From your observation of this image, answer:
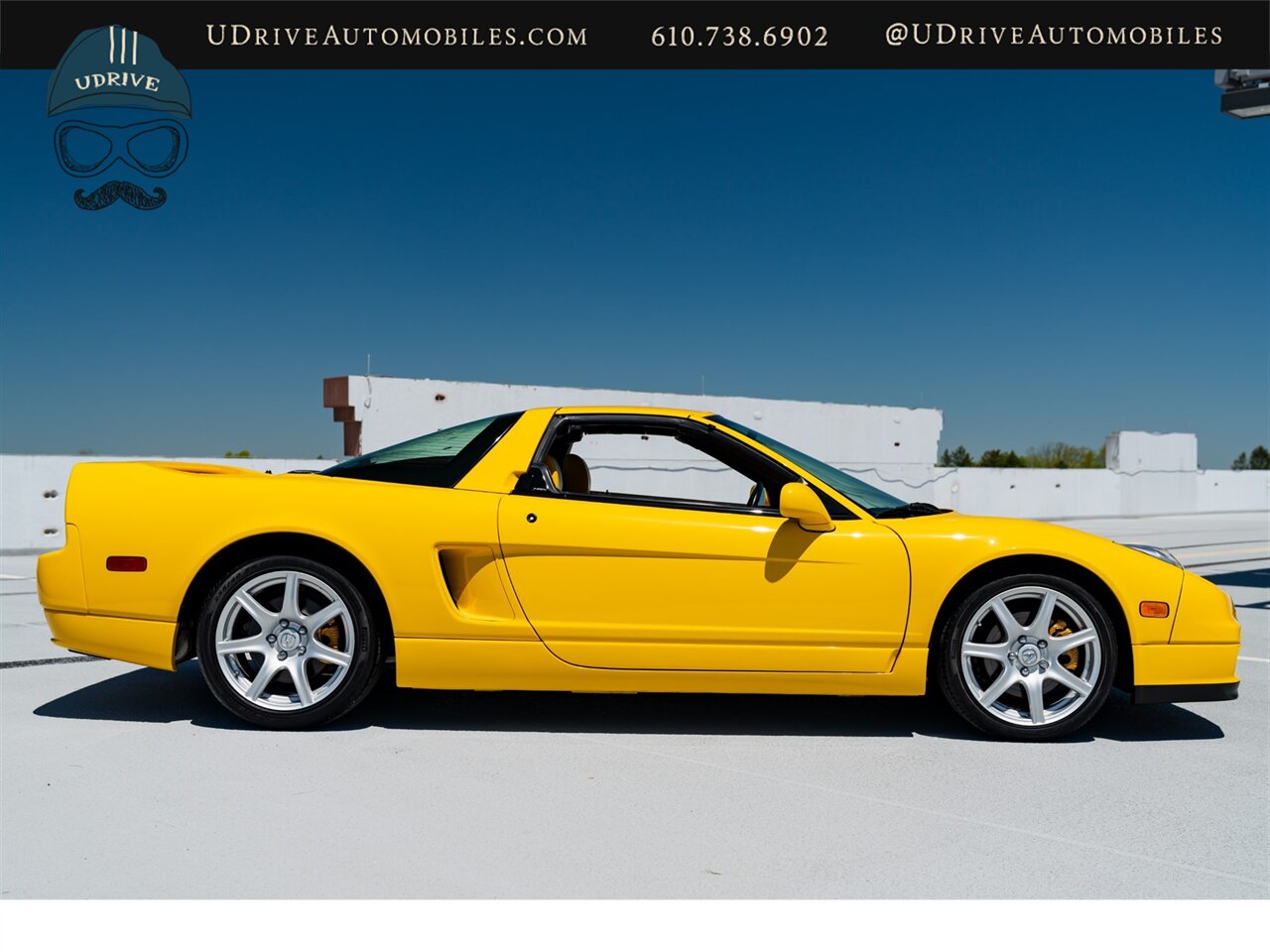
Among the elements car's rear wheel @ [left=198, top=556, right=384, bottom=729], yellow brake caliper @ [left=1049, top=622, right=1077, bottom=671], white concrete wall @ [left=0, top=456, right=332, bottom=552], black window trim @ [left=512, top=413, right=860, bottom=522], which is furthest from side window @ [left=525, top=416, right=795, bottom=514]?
white concrete wall @ [left=0, top=456, right=332, bottom=552]

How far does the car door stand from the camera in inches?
158

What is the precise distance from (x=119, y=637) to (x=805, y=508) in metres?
2.92

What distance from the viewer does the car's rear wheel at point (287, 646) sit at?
161 inches

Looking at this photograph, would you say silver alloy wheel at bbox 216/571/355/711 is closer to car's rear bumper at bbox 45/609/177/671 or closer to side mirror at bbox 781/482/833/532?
car's rear bumper at bbox 45/609/177/671

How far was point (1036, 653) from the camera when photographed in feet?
13.3

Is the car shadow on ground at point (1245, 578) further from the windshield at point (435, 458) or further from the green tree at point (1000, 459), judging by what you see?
the green tree at point (1000, 459)

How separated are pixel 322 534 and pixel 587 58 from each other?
483 centimetres

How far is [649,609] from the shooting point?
4.02 m

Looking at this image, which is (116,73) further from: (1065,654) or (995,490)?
(995,490)

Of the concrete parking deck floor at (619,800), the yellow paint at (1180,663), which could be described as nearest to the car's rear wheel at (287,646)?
the concrete parking deck floor at (619,800)

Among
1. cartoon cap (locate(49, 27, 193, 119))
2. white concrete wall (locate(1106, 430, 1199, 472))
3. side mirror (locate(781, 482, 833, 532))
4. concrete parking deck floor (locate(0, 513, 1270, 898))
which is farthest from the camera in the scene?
white concrete wall (locate(1106, 430, 1199, 472))

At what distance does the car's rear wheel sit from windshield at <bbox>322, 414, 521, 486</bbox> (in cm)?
51

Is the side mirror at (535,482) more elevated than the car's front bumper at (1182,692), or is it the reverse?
the side mirror at (535,482)
